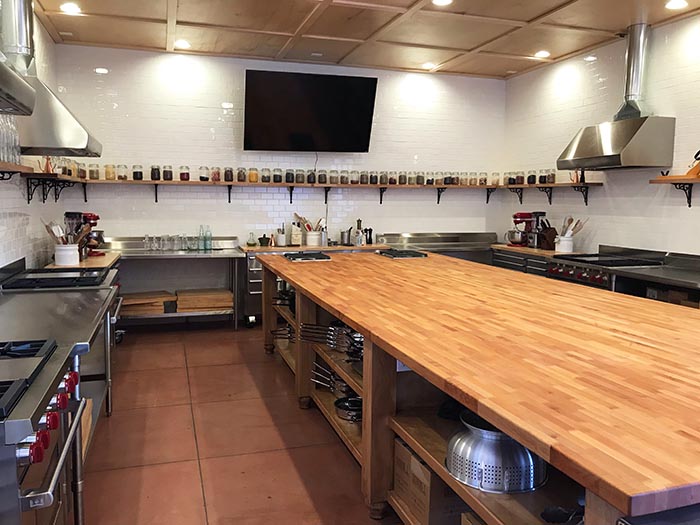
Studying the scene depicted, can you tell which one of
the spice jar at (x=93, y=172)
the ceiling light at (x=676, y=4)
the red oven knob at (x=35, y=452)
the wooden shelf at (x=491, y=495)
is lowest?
the wooden shelf at (x=491, y=495)

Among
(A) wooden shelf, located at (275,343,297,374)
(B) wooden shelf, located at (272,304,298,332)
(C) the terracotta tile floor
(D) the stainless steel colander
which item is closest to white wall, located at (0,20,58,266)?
(C) the terracotta tile floor

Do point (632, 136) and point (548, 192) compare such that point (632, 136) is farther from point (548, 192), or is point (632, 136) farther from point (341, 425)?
point (341, 425)

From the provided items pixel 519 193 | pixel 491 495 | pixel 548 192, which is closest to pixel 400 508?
pixel 491 495

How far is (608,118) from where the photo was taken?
18.6 feet

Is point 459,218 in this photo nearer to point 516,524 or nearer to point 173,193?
point 173,193

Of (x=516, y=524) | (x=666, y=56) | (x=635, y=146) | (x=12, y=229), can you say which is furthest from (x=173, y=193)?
(x=516, y=524)

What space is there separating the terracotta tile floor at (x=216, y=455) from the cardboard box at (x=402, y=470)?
26cm

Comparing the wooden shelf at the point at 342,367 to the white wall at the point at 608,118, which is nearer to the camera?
the wooden shelf at the point at 342,367

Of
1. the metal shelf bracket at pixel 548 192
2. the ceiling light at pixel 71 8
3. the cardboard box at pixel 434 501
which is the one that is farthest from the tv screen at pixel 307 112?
the cardboard box at pixel 434 501

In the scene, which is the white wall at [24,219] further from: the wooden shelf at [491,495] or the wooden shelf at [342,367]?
the wooden shelf at [491,495]

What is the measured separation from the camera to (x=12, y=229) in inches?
153

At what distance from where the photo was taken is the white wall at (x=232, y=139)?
603 centimetres

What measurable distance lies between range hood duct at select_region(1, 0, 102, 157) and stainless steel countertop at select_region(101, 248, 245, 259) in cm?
190

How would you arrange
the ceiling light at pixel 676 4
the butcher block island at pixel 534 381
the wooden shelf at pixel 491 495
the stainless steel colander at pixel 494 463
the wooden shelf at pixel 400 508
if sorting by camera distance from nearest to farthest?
the butcher block island at pixel 534 381
the wooden shelf at pixel 491 495
the stainless steel colander at pixel 494 463
the wooden shelf at pixel 400 508
the ceiling light at pixel 676 4
